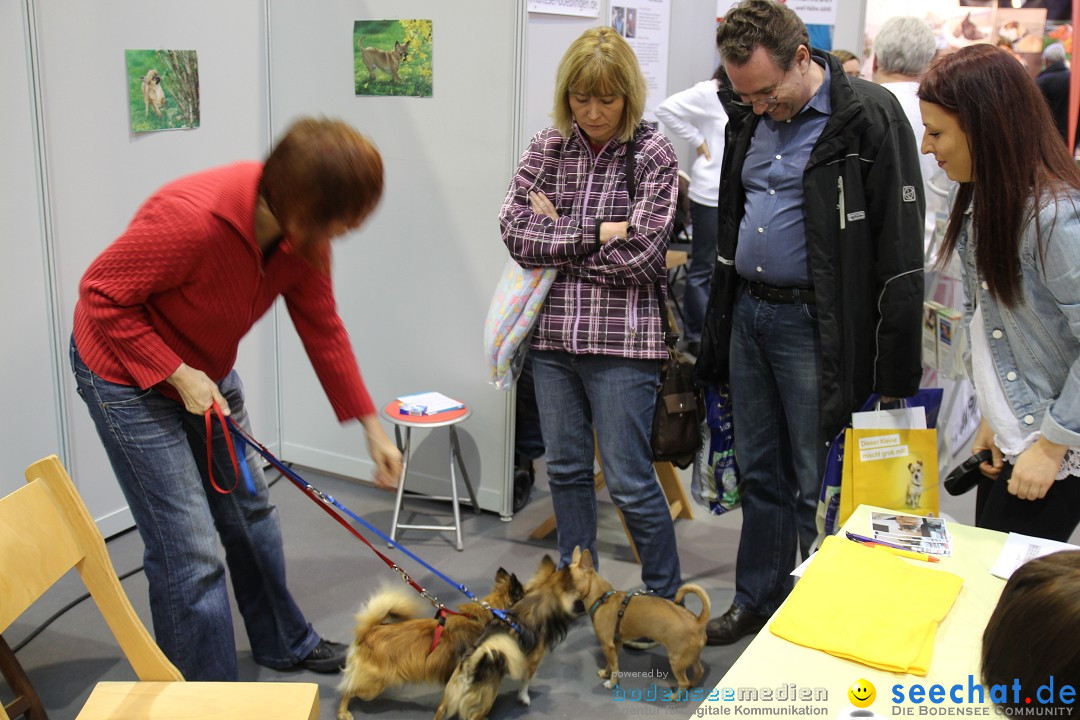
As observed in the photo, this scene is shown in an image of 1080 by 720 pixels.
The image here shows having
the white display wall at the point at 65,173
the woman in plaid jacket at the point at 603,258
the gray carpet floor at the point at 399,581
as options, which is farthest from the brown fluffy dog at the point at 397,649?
the white display wall at the point at 65,173

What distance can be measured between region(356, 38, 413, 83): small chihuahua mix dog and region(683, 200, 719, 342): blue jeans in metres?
2.10

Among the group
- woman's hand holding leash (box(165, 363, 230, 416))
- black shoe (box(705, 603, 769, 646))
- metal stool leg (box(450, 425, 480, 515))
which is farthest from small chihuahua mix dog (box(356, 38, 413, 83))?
black shoe (box(705, 603, 769, 646))

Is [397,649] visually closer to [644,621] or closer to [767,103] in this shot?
[644,621]

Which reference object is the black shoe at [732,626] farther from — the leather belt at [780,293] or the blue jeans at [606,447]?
the leather belt at [780,293]

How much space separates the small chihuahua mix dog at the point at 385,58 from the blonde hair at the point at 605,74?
1060 millimetres

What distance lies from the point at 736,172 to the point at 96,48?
2067 mm

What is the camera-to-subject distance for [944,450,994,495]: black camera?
77.2 inches

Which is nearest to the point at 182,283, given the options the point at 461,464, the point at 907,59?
the point at 461,464

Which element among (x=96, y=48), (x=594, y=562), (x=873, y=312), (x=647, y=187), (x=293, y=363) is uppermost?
(x=96, y=48)

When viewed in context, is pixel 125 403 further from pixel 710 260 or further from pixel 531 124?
pixel 710 260

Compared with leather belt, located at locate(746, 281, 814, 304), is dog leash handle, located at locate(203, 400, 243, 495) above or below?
below

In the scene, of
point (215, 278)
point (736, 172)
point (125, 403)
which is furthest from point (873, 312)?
point (125, 403)

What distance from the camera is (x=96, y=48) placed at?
2.99 m

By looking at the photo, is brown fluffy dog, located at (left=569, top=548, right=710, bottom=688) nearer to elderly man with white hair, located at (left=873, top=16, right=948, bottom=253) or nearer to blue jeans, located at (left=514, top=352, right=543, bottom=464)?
blue jeans, located at (left=514, top=352, right=543, bottom=464)
